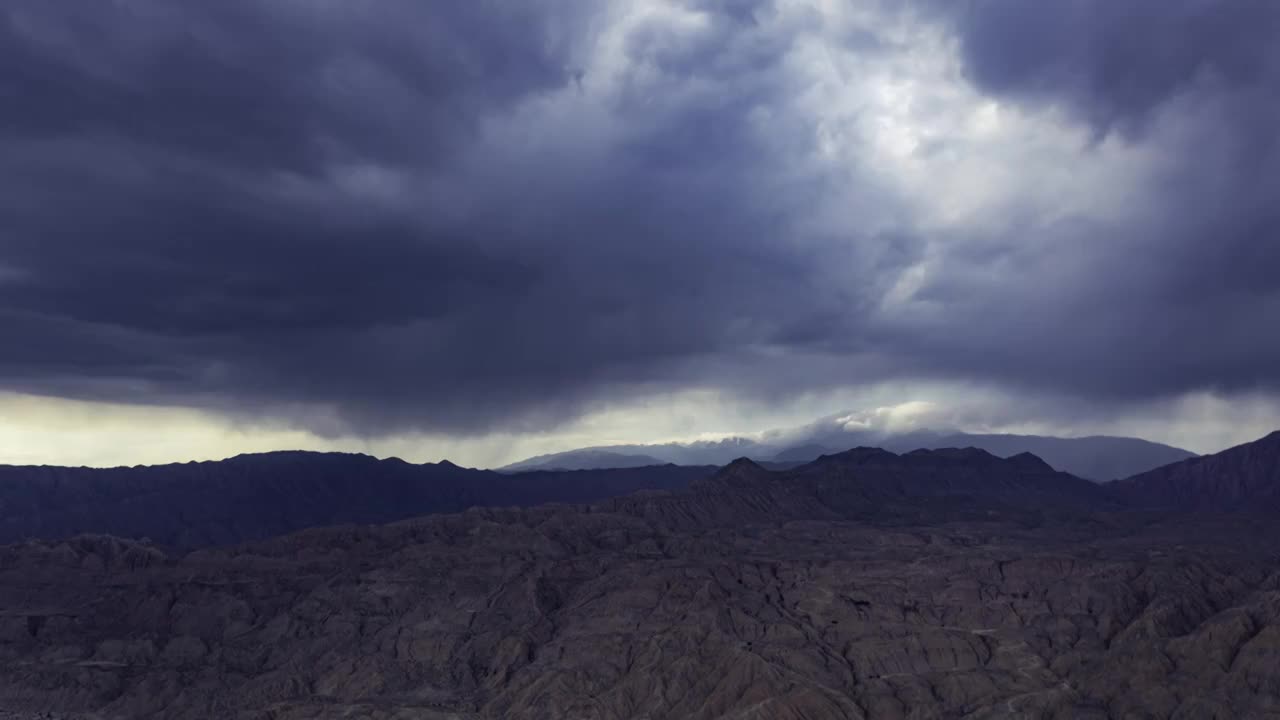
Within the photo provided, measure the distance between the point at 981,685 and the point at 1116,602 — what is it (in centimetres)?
4125

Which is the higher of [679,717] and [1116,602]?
[1116,602]

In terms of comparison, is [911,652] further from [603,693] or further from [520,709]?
[520,709]

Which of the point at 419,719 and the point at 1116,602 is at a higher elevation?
the point at 1116,602

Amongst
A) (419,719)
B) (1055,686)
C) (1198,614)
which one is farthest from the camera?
(1198,614)

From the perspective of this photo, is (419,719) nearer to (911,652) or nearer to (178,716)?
(178,716)

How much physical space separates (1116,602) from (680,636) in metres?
76.9

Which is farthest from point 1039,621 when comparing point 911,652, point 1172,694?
point 1172,694

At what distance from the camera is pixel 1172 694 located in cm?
15562

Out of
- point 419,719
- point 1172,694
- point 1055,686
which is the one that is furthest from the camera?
point 419,719

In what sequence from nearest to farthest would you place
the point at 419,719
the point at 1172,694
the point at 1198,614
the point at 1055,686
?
the point at 1172,694 < the point at 1055,686 < the point at 419,719 < the point at 1198,614

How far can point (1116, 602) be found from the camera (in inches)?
7702

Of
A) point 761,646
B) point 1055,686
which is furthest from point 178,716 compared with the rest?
point 1055,686

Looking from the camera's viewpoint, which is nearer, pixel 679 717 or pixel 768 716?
pixel 768 716

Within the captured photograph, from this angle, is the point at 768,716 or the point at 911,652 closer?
the point at 768,716
